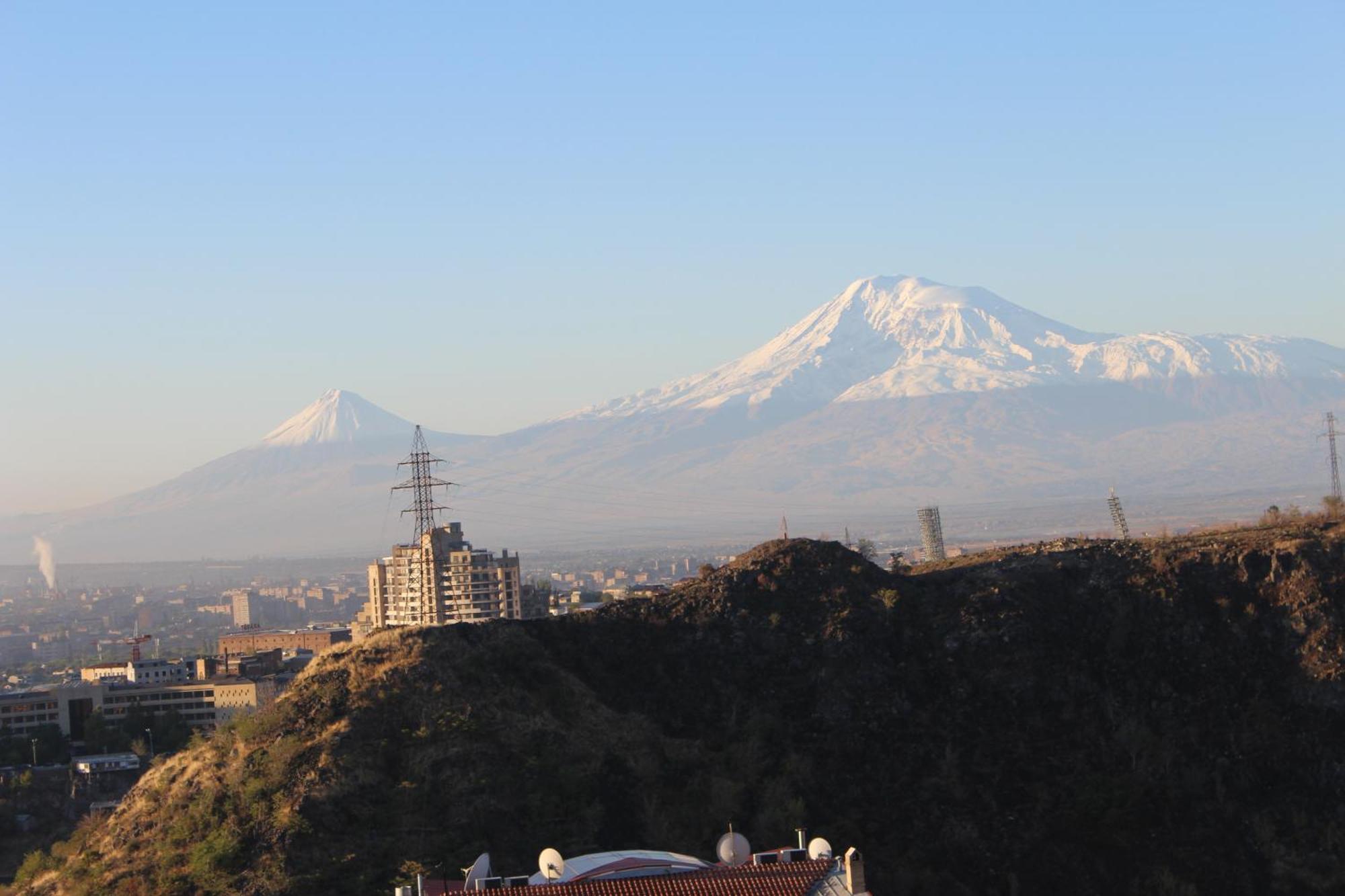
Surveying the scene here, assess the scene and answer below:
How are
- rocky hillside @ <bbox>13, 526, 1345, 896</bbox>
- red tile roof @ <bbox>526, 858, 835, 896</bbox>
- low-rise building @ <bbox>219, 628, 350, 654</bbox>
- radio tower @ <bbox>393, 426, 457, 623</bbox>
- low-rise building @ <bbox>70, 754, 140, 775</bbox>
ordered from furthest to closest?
low-rise building @ <bbox>219, 628, 350, 654</bbox> → radio tower @ <bbox>393, 426, 457, 623</bbox> → low-rise building @ <bbox>70, 754, 140, 775</bbox> → rocky hillside @ <bbox>13, 526, 1345, 896</bbox> → red tile roof @ <bbox>526, 858, 835, 896</bbox>

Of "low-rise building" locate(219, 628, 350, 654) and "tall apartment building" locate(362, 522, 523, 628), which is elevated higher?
"tall apartment building" locate(362, 522, 523, 628)

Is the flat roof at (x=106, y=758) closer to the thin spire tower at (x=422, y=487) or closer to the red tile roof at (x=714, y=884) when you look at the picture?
the thin spire tower at (x=422, y=487)

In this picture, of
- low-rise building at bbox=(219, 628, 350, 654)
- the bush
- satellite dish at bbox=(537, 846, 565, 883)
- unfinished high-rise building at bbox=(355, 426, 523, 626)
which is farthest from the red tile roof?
low-rise building at bbox=(219, 628, 350, 654)

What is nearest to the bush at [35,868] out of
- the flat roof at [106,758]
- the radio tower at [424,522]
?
the flat roof at [106,758]

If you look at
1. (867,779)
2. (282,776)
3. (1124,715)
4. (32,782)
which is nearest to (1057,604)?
(1124,715)

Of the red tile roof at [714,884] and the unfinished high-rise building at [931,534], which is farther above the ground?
the unfinished high-rise building at [931,534]

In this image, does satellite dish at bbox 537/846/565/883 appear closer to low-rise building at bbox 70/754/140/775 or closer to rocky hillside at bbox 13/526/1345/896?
rocky hillside at bbox 13/526/1345/896

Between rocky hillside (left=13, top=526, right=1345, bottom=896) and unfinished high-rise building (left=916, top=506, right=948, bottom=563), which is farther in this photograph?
unfinished high-rise building (left=916, top=506, right=948, bottom=563)
